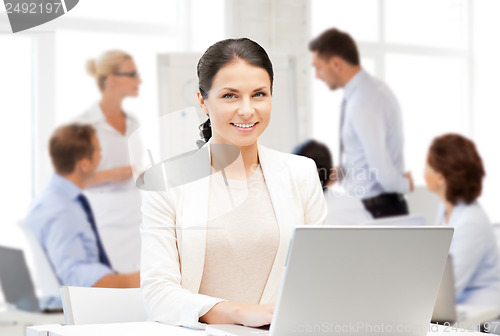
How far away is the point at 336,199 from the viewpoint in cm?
458

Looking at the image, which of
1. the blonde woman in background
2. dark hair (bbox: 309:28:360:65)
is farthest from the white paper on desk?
dark hair (bbox: 309:28:360:65)

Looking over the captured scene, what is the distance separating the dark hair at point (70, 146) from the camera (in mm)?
4047

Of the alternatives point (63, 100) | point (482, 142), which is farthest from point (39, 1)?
point (482, 142)

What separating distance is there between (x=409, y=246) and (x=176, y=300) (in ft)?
1.85

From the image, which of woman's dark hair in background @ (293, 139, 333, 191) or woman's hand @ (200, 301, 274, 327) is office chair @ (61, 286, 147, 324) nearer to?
→ woman's hand @ (200, 301, 274, 327)

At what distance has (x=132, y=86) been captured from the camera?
14.1 feet

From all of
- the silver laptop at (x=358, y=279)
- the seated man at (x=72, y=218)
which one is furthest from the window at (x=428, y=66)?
the silver laptop at (x=358, y=279)

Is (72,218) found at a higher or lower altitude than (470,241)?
higher

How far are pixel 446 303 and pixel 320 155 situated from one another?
157 cm

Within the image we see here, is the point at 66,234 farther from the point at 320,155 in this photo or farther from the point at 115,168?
the point at 320,155

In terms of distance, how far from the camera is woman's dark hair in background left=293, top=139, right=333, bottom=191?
4547 millimetres

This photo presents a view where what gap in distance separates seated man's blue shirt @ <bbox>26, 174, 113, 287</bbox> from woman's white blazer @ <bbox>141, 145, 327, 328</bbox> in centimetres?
219

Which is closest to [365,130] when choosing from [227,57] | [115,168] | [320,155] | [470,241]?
[320,155]

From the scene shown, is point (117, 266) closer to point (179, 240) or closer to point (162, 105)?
point (162, 105)
